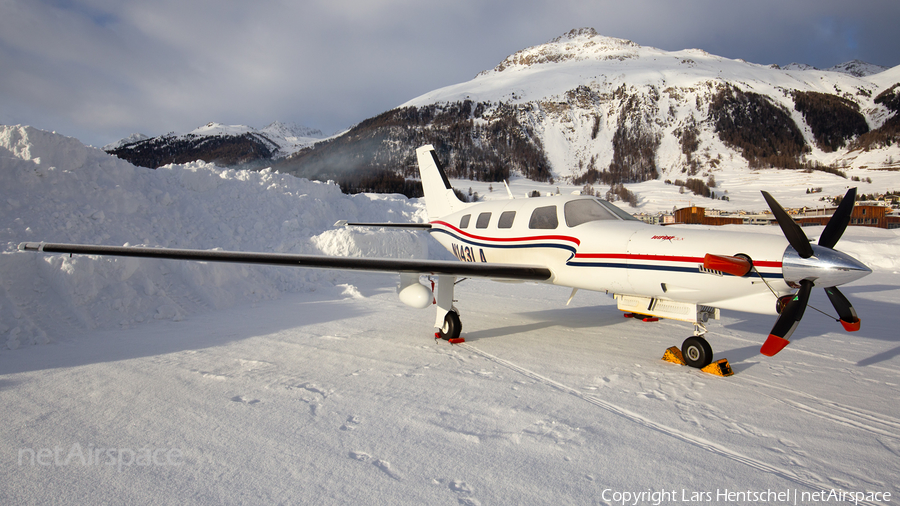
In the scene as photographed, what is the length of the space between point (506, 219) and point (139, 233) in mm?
10427

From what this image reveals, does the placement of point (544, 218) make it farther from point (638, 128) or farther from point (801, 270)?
point (638, 128)

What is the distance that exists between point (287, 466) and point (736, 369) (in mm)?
5819

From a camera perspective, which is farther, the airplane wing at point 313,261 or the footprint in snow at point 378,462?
the airplane wing at point 313,261

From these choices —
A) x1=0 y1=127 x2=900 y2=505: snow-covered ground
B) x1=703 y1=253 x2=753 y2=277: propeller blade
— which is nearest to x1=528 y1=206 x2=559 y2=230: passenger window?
x1=0 y1=127 x2=900 y2=505: snow-covered ground

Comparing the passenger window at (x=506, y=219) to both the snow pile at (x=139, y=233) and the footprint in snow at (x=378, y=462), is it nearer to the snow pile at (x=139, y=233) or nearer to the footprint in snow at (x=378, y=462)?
the footprint in snow at (x=378, y=462)

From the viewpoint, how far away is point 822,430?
3574 millimetres

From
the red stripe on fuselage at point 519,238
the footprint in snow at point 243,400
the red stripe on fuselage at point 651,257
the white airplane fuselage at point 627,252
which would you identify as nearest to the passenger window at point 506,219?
the white airplane fuselage at point 627,252

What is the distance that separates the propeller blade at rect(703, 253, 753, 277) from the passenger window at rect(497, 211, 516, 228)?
3.69 m

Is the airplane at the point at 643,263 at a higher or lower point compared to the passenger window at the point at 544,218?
lower

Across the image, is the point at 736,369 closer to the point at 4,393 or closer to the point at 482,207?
the point at 482,207

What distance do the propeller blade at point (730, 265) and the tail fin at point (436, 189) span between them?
6537 mm

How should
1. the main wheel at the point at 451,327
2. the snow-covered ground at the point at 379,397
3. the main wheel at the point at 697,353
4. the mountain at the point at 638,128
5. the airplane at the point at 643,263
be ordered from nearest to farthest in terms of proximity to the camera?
the snow-covered ground at the point at 379,397 < the airplane at the point at 643,263 < the main wheel at the point at 697,353 < the main wheel at the point at 451,327 < the mountain at the point at 638,128

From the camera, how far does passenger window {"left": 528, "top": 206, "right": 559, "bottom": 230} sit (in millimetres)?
6633

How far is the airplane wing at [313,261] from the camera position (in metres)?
5.32
